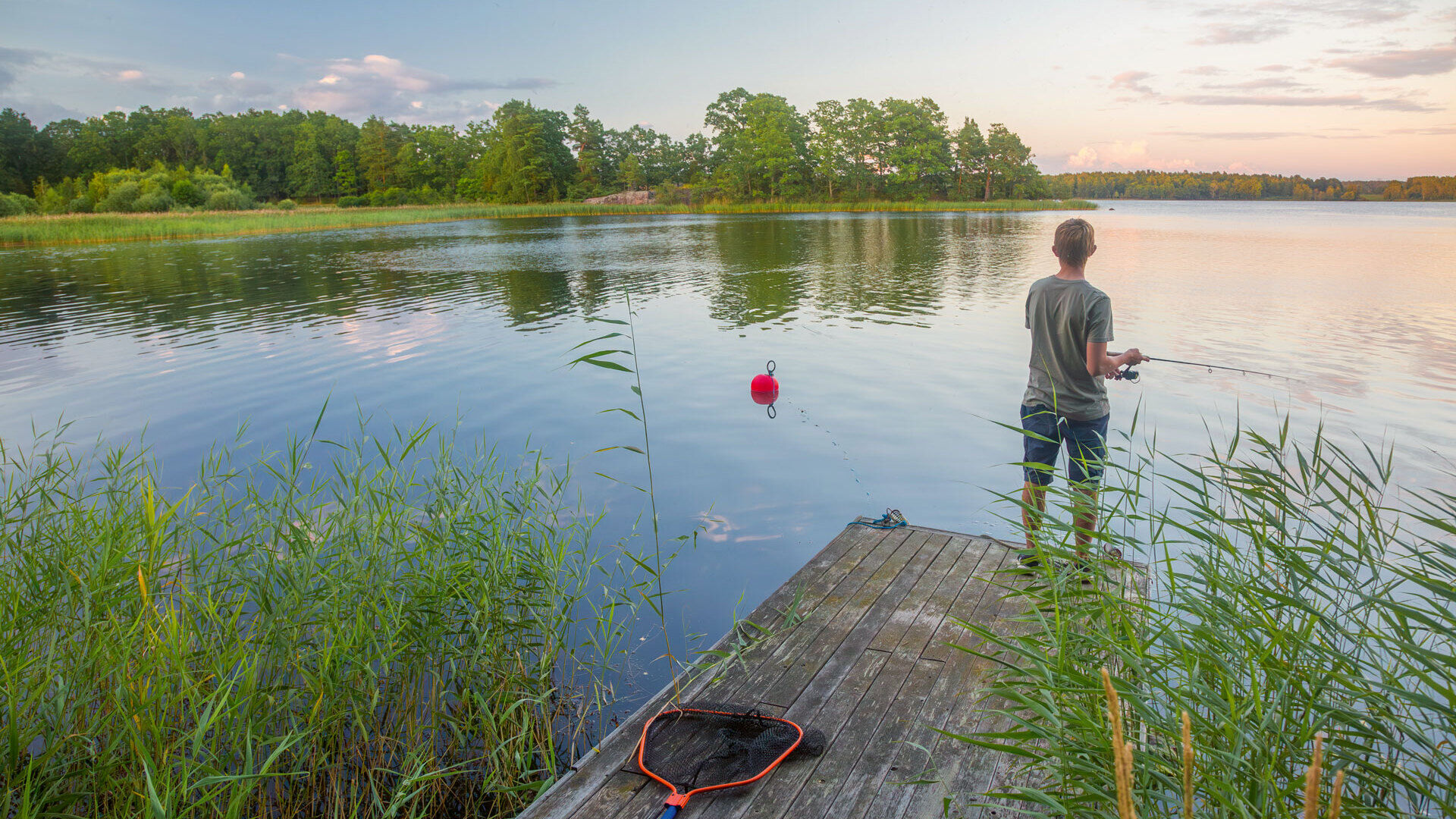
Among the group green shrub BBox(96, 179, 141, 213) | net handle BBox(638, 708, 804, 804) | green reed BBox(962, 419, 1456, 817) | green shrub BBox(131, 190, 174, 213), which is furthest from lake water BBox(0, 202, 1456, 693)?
green shrub BBox(96, 179, 141, 213)

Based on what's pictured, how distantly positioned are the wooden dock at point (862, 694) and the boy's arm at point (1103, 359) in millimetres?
1147

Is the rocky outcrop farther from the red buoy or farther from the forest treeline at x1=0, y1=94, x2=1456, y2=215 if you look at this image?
the red buoy

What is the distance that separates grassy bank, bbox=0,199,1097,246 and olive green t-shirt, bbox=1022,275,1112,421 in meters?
44.0

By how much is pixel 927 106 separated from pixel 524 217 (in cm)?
4133

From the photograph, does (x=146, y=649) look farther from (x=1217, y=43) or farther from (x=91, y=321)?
(x=1217, y=43)

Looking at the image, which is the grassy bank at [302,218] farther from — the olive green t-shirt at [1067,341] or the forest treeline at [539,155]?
the olive green t-shirt at [1067,341]

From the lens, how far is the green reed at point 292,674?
2676 mm

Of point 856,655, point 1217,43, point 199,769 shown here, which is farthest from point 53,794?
point 1217,43

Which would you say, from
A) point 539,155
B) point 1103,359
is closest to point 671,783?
point 1103,359

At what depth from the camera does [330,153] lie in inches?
3565

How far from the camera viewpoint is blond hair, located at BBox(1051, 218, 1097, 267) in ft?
12.4

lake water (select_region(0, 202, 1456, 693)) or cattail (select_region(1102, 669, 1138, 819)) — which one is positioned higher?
cattail (select_region(1102, 669, 1138, 819))

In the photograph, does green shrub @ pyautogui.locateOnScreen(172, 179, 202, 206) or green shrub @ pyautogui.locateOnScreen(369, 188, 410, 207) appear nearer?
green shrub @ pyautogui.locateOnScreen(172, 179, 202, 206)

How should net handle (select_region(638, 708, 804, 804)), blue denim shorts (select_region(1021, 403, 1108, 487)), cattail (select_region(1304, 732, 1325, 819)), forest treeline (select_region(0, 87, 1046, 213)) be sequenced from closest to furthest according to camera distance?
cattail (select_region(1304, 732, 1325, 819))
net handle (select_region(638, 708, 804, 804))
blue denim shorts (select_region(1021, 403, 1108, 487))
forest treeline (select_region(0, 87, 1046, 213))
